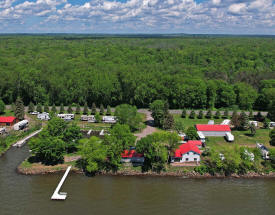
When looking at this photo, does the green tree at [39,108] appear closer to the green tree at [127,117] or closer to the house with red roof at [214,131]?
the green tree at [127,117]

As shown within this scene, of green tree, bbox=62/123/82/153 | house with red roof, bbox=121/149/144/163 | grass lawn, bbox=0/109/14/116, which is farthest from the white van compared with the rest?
grass lawn, bbox=0/109/14/116

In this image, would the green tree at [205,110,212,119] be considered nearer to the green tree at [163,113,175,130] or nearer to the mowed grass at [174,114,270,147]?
the mowed grass at [174,114,270,147]

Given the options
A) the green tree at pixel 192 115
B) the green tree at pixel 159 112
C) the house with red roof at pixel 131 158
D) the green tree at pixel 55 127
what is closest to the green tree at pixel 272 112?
the green tree at pixel 192 115

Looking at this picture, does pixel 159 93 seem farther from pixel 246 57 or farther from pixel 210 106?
pixel 246 57

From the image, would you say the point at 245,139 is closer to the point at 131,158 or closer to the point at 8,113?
the point at 131,158

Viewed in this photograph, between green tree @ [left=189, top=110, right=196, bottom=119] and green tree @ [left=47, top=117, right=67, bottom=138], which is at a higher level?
green tree @ [left=47, top=117, right=67, bottom=138]
